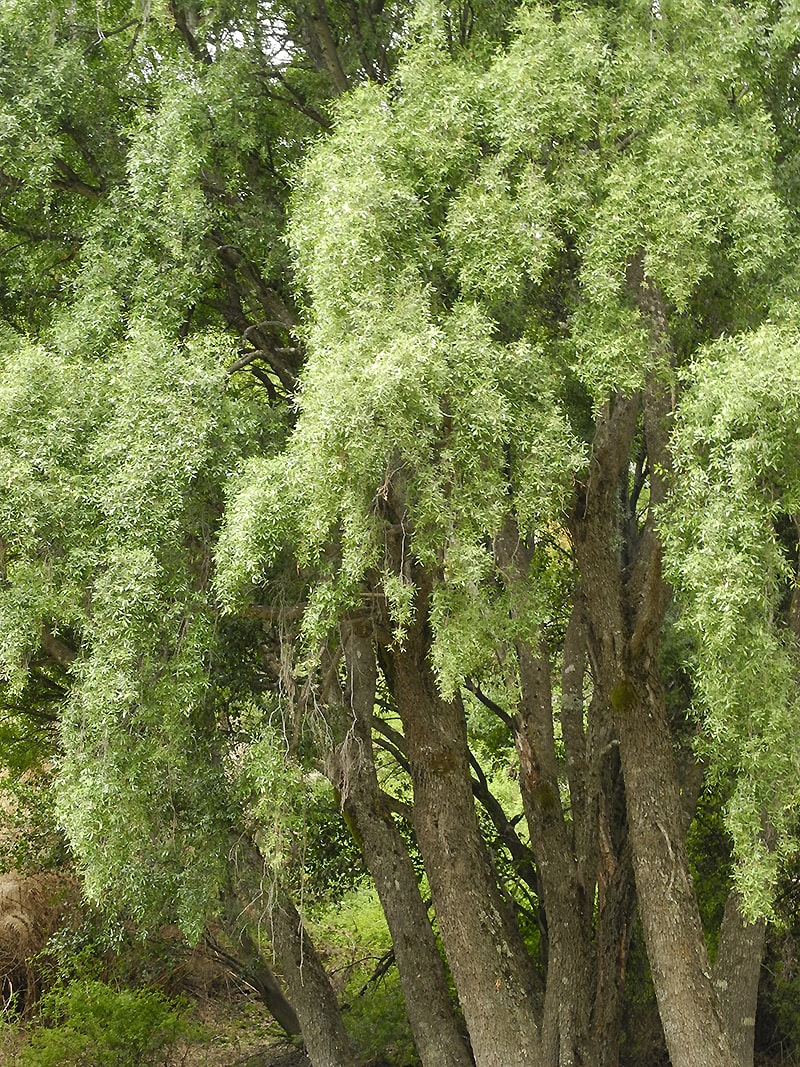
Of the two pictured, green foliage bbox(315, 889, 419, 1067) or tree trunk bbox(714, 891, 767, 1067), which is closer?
tree trunk bbox(714, 891, 767, 1067)

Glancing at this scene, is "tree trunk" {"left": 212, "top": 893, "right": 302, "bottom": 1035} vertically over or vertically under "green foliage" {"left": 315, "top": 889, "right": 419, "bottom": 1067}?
over

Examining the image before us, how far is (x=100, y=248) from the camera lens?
891cm

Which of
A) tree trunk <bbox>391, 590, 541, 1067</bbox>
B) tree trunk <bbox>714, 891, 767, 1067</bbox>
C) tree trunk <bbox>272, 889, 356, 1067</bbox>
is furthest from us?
tree trunk <bbox>272, 889, 356, 1067</bbox>

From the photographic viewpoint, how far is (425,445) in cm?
687

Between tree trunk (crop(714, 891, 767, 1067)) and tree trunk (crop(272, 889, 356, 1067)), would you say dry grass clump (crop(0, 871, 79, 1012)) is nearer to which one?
tree trunk (crop(272, 889, 356, 1067))

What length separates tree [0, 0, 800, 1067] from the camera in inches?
277

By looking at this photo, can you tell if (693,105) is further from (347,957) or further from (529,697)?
(347,957)

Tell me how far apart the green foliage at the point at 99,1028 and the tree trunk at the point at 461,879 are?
3.69 metres

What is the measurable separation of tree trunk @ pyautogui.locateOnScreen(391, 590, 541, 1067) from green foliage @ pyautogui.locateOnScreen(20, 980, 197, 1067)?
145 inches

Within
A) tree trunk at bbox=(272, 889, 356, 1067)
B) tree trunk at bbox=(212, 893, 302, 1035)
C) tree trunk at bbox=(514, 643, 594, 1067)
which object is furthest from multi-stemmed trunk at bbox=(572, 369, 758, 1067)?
tree trunk at bbox=(212, 893, 302, 1035)

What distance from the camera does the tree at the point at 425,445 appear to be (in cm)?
705

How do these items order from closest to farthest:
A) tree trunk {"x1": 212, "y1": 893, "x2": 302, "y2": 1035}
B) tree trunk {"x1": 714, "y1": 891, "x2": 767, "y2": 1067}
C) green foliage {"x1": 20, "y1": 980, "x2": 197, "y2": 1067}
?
tree trunk {"x1": 714, "y1": 891, "x2": 767, "y2": 1067} < green foliage {"x1": 20, "y1": 980, "x2": 197, "y2": 1067} < tree trunk {"x1": 212, "y1": 893, "x2": 302, "y2": 1035}

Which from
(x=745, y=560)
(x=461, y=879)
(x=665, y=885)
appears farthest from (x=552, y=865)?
(x=745, y=560)

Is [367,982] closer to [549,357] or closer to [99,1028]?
[99,1028]
